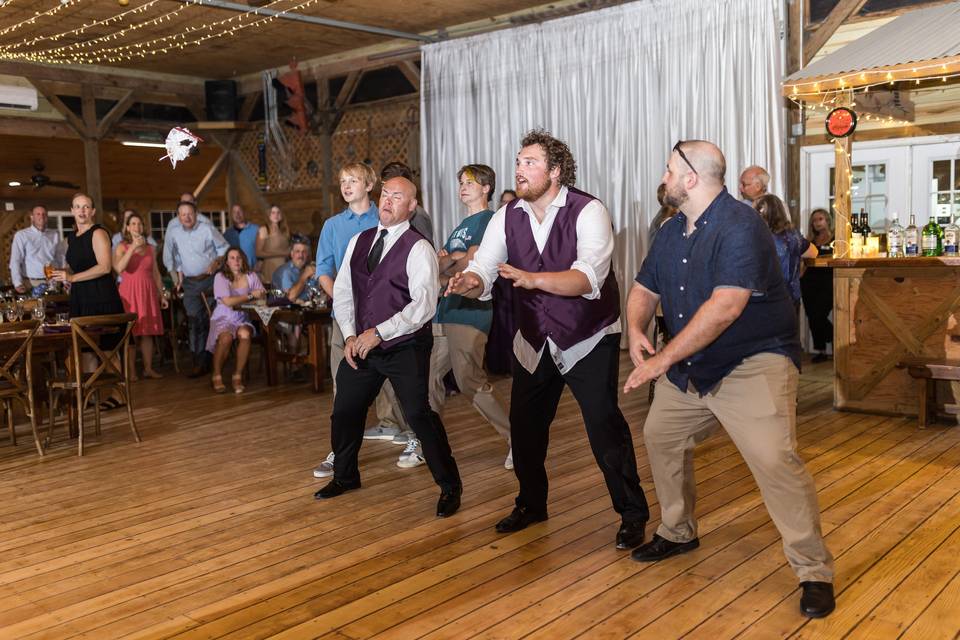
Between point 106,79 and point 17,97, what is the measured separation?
1.18 meters

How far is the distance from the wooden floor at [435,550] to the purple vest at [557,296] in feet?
2.59

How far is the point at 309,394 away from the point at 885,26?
16.5 feet

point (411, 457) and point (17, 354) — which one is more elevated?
point (17, 354)

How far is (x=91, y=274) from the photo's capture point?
589cm

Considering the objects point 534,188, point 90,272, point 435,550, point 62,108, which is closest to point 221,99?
point 62,108

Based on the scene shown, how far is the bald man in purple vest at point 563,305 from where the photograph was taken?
3.01 meters

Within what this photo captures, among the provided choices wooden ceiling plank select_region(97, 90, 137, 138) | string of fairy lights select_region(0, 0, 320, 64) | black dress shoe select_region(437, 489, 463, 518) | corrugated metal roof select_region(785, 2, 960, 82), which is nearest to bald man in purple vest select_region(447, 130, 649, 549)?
black dress shoe select_region(437, 489, 463, 518)

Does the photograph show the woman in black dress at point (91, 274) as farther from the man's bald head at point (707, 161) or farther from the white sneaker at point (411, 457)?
the man's bald head at point (707, 161)

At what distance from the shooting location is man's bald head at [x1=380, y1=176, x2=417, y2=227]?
11.5 feet

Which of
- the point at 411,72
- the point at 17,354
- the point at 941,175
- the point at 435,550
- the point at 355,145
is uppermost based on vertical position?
the point at 411,72

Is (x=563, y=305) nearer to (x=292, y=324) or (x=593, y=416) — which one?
(x=593, y=416)

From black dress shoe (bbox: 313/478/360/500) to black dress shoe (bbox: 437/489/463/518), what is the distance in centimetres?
52

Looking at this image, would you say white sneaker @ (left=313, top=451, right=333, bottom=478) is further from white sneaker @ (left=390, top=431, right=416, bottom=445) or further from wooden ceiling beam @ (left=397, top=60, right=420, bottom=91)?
wooden ceiling beam @ (left=397, top=60, right=420, bottom=91)

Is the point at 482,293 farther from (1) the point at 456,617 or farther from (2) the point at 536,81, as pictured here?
(2) the point at 536,81
